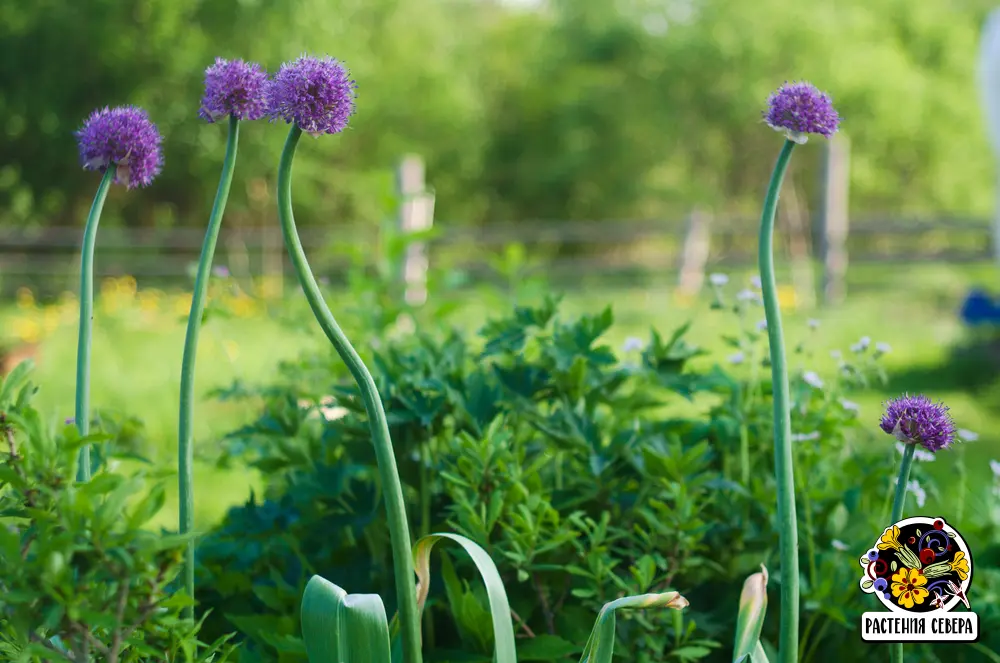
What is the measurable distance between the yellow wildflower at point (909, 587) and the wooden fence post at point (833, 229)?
8512mm

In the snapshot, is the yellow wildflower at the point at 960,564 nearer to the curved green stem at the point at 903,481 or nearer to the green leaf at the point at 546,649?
the curved green stem at the point at 903,481

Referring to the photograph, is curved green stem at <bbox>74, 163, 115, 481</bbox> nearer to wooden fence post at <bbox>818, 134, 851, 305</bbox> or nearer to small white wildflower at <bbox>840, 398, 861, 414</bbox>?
small white wildflower at <bbox>840, 398, 861, 414</bbox>

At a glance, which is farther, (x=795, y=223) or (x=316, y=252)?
(x=795, y=223)

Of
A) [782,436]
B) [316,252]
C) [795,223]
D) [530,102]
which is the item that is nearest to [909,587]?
[782,436]

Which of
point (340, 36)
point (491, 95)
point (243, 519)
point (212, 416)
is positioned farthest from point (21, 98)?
point (243, 519)

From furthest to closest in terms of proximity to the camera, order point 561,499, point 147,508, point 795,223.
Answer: point 795,223
point 561,499
point 147,508

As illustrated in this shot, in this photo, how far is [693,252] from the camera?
1100cm

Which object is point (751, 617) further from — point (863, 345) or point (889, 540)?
point (863, 345)

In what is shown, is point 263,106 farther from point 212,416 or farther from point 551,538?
point 212,416

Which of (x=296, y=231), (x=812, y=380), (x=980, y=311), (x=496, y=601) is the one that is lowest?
(x=496, y=601)

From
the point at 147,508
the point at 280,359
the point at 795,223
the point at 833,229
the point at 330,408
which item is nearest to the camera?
the point at 147,508

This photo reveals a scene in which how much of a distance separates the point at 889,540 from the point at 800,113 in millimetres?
519

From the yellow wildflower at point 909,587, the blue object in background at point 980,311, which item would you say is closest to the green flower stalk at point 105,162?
the yellow wildflower at point 909,587

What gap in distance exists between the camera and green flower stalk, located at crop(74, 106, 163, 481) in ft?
2.90
